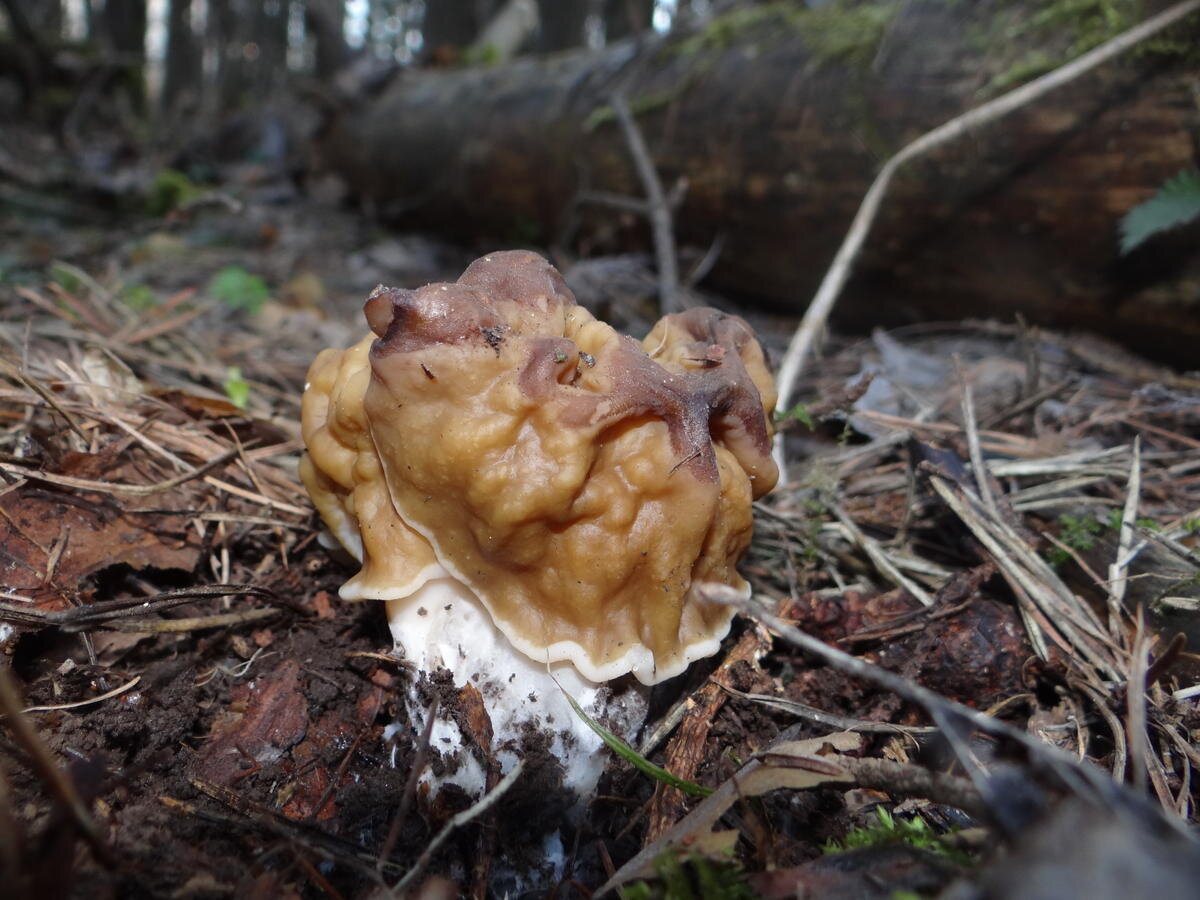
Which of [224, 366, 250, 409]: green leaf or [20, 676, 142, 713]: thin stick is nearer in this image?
[20, 676, 142, 713]: thin stick

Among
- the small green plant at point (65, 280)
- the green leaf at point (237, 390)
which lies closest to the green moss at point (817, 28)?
the green leaf at point (237, 390)

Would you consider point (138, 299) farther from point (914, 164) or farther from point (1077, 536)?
point (1077, 536)

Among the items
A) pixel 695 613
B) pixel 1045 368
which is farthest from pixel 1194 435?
pixel 695 613

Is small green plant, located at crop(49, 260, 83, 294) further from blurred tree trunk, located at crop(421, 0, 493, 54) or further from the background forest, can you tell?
blurred tree trunk, located at crop(421, 0, 493, 54)

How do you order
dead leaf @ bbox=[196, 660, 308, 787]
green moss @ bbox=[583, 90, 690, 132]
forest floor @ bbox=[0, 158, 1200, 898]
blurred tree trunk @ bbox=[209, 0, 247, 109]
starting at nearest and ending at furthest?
forest floor @ bbox=[0, 158, 1200, 898] → dead leaf @ bbox=[196, 660, 308, 787] → green moss @ bbox=[583, 90, 690, 132] → blurred tree trunk @ bbox=[209, 0, 247, 109]

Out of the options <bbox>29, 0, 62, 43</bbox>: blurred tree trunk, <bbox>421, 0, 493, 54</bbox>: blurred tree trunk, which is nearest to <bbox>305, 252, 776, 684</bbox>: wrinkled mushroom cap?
<bbox>421, 0, 493, 54</bbox>: blurred tree trunk

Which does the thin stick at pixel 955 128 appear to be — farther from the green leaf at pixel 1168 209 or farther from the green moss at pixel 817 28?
the green moss at pixel 817 28
